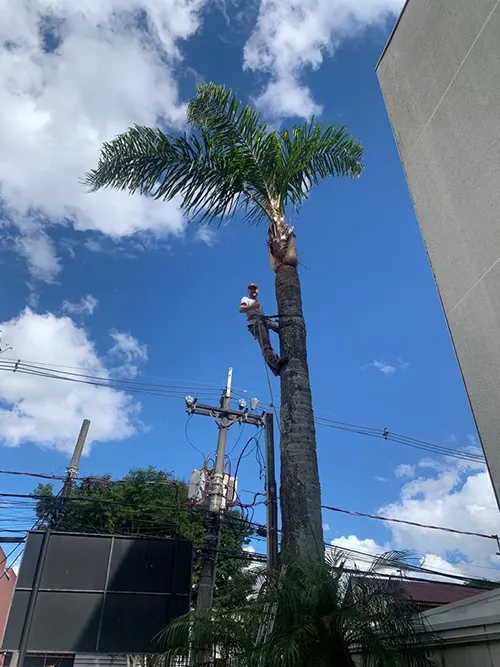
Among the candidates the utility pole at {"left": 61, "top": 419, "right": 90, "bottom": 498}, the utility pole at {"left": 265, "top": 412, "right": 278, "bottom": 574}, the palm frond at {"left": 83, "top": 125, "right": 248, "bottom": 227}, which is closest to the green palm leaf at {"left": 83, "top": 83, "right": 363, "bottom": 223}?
the palm frond at {"left": 83, "top": 125, "right": 248, "bottom": 227}

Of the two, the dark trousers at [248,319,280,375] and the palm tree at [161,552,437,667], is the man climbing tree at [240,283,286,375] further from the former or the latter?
the palm tree at [161,552,437,667]

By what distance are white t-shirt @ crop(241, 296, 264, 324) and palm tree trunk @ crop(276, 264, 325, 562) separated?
0.71m

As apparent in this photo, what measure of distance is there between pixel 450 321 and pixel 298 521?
8.43ft

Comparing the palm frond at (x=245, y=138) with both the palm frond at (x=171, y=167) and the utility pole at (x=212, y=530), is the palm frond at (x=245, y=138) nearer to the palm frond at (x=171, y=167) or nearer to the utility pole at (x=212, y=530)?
the palm frond at (x=171, y=167)

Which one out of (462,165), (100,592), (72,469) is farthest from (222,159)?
(72,469)

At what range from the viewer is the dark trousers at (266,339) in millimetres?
6546

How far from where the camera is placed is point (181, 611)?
9.27 metres

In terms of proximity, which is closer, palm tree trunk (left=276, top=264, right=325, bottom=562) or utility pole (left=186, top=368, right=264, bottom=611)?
palm tree trunk (left=276, top=264, right=325, bottom=562)

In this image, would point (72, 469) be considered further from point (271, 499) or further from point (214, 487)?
point (271, 499)

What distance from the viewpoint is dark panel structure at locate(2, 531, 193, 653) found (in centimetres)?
848

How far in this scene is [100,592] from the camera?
895cm

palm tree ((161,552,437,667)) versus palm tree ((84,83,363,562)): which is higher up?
palm tree ((84,83,363,562))

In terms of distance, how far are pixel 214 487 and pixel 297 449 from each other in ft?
26.9

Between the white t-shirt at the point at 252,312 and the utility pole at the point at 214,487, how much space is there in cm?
518
